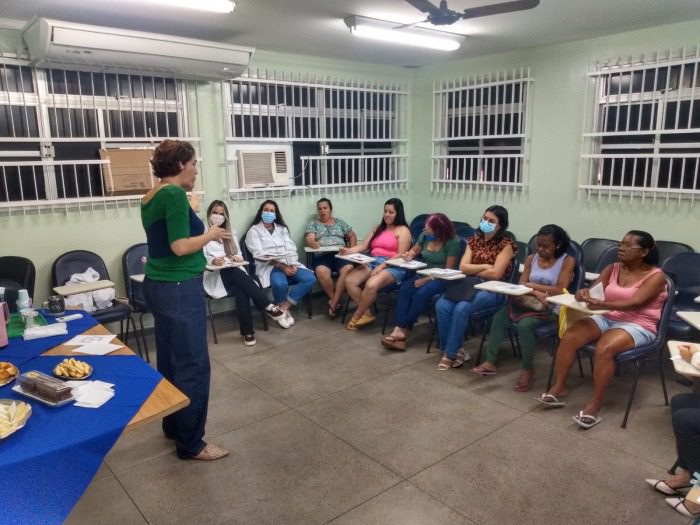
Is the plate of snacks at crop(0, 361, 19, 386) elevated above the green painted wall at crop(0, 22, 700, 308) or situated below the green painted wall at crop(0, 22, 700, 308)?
below

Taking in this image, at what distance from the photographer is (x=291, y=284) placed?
212 inches

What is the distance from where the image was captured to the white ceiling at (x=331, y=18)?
12.4 ft

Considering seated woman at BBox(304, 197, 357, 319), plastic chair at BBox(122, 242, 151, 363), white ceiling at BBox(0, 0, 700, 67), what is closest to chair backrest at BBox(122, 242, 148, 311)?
plastic chair at BBox(122, 242, 151, 363)

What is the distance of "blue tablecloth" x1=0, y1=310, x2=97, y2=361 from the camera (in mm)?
2309

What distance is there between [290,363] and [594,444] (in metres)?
2.26

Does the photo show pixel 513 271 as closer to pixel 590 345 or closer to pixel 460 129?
pixel 590 345

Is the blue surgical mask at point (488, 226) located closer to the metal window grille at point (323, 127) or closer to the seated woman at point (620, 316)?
the seated woman at point (620, 316)

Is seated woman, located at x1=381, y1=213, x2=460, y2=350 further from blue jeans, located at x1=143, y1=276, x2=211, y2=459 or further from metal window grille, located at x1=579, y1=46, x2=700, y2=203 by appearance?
blue jeans, located at x1=143, y1=276, x2=211, y2=459

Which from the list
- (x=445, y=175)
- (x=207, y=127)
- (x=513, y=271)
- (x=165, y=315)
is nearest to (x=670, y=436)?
(x=513, y=271)

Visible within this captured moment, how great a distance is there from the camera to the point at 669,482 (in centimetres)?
253

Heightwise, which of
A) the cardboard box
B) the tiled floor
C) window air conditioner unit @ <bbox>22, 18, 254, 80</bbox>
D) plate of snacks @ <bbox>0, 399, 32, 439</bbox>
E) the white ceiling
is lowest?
the tiled floor

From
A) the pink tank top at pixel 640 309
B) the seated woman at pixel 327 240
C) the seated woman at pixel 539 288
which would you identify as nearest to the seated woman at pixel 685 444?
the pink tank top at pixel 640 309

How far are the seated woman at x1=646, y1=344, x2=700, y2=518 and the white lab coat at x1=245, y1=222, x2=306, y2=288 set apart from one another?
356 centimetres

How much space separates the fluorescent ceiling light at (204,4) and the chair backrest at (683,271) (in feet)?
12.2
